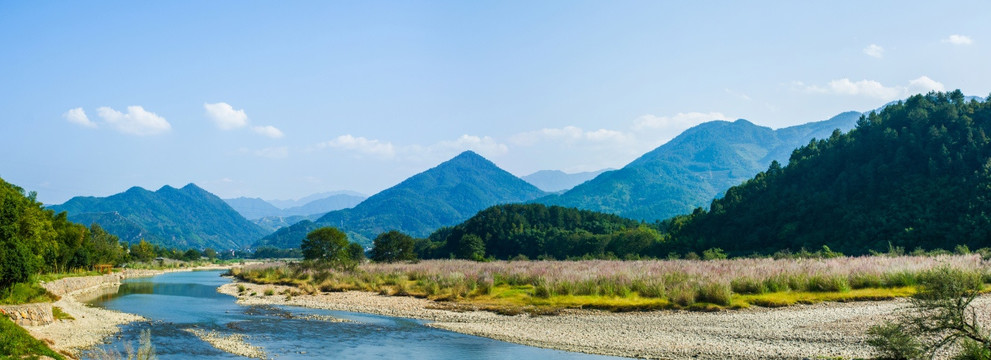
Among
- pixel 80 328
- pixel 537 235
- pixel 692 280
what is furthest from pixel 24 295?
pixel 537 235

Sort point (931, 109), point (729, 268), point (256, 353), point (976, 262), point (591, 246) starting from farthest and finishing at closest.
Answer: point (591, 246)
point (931, 109)
point (729, 268)
point (976, 262)
point (256, 353)

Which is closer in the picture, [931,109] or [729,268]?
[729,268]

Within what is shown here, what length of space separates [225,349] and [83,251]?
195 ft

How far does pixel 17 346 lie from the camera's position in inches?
536

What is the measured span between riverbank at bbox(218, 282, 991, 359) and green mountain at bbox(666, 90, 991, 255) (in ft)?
99.2

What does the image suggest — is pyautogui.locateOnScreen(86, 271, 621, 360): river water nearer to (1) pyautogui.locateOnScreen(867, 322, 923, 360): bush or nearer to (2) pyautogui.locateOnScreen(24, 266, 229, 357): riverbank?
(2) pyautogui.locateOnScreen(24, 266, 229, 357): riverbank

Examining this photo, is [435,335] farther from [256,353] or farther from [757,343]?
[757,343]

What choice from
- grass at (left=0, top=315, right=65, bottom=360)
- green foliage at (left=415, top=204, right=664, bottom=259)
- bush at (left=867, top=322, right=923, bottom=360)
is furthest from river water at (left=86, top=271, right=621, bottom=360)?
green foliage at (left=415, top=204, right=664, bottom=259)

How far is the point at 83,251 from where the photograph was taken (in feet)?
225

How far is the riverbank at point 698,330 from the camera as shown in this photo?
56.9ft

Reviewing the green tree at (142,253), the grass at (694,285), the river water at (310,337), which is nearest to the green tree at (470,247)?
the grass at (694,285)

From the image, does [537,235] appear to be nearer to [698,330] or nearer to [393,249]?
[393,249]

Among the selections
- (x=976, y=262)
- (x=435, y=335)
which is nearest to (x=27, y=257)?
(x=435, y=335)

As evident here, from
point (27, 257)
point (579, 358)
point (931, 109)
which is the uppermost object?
point (931, 109)
